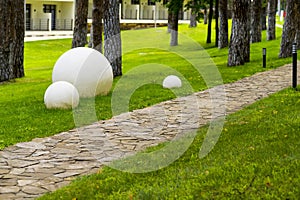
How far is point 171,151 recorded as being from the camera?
805 cm

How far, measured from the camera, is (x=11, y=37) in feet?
63.6

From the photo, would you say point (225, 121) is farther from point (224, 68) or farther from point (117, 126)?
point (224, 68)

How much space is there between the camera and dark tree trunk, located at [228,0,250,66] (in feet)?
65.0

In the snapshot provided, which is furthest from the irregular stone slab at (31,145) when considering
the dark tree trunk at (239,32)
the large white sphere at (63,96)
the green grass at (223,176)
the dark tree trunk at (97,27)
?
the dark tree trunk at (239,32)

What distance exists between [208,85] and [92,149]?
7.81 meters

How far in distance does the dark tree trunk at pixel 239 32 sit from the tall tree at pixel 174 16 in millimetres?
12163

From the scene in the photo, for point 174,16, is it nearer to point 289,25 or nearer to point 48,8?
point 289,25

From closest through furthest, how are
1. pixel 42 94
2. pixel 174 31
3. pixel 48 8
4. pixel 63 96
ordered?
pixel 63 96
pixel 42 94
pixel 174 31
pixel 48 8

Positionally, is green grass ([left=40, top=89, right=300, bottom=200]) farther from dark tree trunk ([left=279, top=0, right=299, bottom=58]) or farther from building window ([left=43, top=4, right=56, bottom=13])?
building window ([left=43, top=4, right=56, bottom=13])

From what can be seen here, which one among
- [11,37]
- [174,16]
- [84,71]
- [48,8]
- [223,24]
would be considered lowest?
[84,71]

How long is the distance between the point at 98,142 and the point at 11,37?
11.5m

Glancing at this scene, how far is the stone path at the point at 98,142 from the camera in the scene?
23.1 feet

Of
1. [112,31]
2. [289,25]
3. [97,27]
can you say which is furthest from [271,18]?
[112,31]

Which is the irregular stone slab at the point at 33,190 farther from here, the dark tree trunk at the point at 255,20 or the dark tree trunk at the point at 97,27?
the dark tree trunk at the point at 255,20
